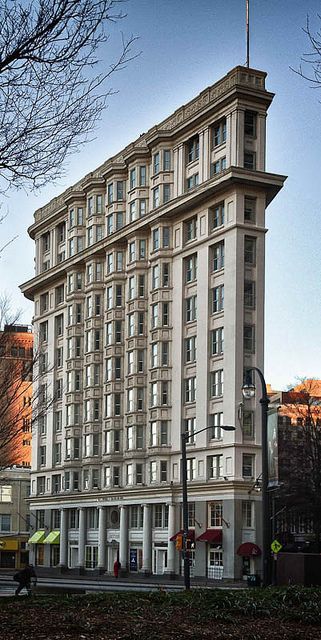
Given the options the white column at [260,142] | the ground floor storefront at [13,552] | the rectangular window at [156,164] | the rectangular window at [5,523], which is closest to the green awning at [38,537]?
the ground floor storefront at [13,552]

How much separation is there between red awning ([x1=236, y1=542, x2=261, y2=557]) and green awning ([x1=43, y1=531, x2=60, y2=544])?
2773 cm

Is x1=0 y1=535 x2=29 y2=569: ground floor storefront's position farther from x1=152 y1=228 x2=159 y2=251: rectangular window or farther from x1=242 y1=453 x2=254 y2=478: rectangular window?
x1=242 y1=453 x2=254 y2=478: rectangular window

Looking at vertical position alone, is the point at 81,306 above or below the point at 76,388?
above

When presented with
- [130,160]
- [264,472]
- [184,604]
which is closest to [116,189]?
[130,160]

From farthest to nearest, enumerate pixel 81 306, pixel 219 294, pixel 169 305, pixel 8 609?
pixel 81 306 → pixel 169 305 → pixel 219 294 → pixel 8 609

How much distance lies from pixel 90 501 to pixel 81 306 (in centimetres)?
1711

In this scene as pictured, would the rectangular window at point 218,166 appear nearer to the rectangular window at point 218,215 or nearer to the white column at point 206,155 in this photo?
the white column at point 206,155

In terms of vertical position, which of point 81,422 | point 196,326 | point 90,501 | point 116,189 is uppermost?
point 116,189

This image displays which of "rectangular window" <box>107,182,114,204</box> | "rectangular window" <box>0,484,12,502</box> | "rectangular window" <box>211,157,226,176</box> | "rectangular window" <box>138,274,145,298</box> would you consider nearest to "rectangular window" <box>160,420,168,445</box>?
"rectangular window" <box>138,274,145,298</box>

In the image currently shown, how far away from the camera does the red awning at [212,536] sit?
230 feet

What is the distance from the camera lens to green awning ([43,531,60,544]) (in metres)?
92.4

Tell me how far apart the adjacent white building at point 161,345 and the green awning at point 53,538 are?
0.41 ft

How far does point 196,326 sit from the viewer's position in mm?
75438

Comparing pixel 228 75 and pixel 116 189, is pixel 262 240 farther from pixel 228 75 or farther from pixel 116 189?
pixel 116 189
